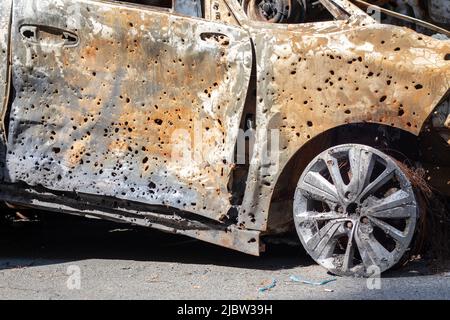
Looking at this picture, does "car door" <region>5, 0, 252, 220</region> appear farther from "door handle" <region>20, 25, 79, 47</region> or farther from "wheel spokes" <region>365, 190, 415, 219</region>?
"wheel spokes" <region>365, 190, 415, 219</region>

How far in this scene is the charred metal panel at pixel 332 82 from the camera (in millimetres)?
5699

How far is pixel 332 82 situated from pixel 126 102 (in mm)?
1498

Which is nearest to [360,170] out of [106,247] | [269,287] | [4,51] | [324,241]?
[324,241]

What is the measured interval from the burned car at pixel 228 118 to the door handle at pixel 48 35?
0.4 inches

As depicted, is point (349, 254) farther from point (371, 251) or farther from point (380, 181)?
point (380, 181)

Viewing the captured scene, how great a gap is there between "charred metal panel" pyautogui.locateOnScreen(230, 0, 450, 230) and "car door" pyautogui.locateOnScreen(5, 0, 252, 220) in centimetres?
19

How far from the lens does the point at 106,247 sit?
7.69 metres

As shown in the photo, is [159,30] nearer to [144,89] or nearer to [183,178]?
[144,89]

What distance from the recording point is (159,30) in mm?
6387

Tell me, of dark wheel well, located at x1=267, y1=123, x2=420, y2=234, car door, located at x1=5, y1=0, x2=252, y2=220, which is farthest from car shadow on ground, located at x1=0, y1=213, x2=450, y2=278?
car door, located at x1=5, y1=0, x2=252, y2=220

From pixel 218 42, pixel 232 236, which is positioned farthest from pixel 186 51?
pixel 232 236

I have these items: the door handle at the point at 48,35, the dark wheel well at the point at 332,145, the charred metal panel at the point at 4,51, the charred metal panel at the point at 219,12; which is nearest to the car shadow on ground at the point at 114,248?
the dark wheel well at the point at 332,145

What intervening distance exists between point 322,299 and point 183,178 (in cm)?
139

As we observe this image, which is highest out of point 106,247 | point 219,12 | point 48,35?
point 219,12
